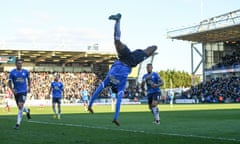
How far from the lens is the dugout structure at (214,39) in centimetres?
7186

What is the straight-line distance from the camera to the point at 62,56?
78.4 m

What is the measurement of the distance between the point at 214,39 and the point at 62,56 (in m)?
26.6

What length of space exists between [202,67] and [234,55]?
6314mm

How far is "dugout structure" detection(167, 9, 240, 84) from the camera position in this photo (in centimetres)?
7186

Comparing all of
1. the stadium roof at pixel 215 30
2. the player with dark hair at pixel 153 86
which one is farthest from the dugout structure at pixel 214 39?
the player with dark hair at pixel 153 86

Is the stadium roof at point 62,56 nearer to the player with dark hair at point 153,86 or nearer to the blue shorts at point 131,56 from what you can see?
the player with dark hair at point 153,86

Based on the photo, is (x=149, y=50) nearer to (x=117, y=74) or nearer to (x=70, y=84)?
(x=117, y=74)

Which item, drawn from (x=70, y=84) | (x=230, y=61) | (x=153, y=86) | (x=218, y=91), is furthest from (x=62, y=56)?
(x=153, y=86)

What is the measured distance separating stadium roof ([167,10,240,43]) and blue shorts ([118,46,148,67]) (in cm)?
5874

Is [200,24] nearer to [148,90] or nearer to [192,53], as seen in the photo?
[192,53]

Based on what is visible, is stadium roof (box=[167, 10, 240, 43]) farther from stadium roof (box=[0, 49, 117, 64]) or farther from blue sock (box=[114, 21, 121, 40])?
blue sock (box=[114, 21, 121, 40])

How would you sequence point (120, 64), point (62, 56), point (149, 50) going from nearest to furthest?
1. point (120, 64)
2. point (149, 50)
3. point (62, 56)

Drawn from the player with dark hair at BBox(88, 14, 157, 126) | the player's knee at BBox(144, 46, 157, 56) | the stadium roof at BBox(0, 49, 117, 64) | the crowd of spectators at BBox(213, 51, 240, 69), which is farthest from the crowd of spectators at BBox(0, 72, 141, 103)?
the player with dark hair at BBox(88, 14, 157, 126)

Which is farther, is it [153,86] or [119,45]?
[153,86]
